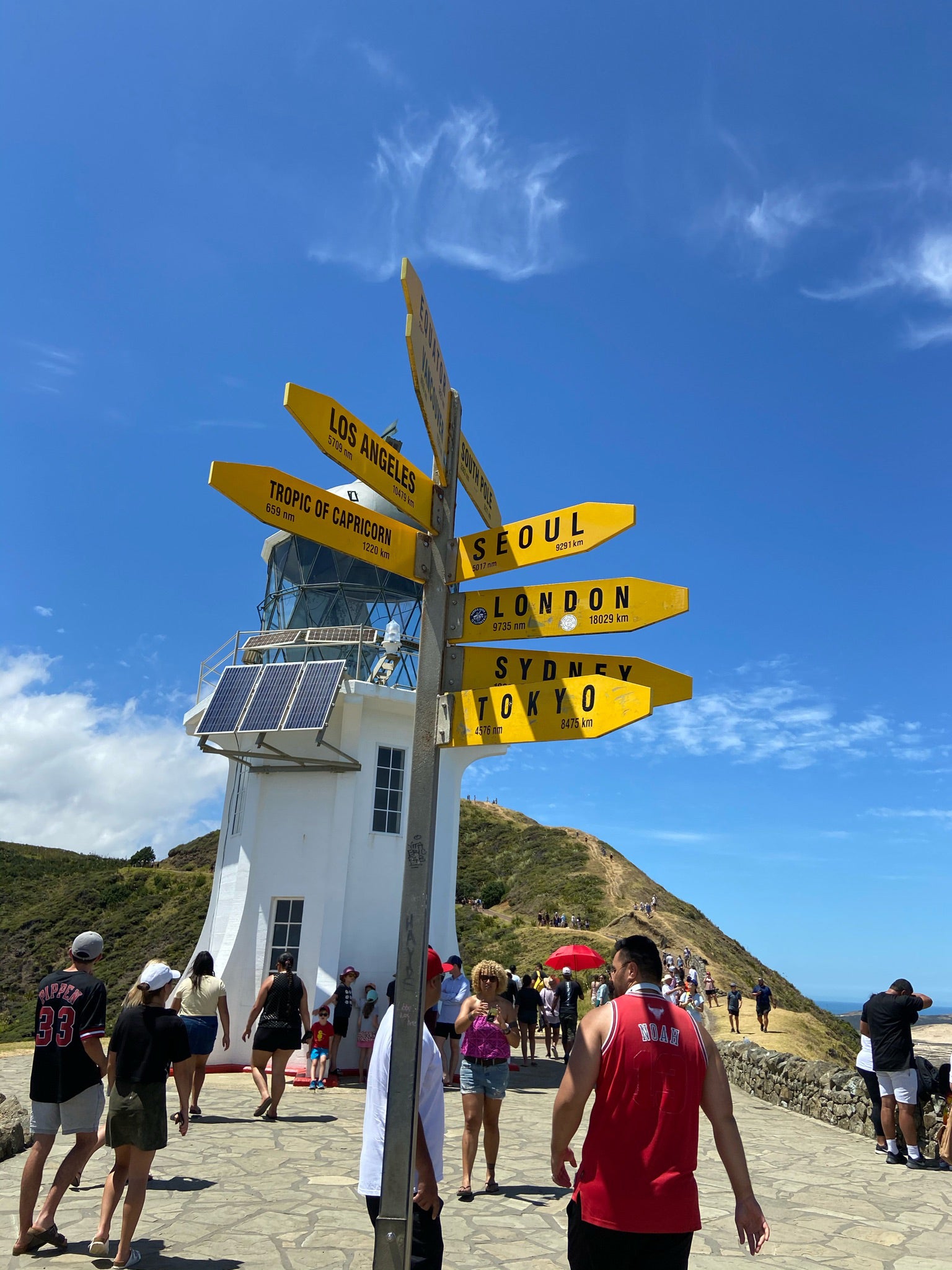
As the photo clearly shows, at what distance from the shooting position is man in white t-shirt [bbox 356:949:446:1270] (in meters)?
3.62

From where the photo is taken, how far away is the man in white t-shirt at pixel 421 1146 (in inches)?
143

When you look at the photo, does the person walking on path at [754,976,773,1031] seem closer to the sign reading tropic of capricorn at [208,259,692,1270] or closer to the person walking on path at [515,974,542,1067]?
the person walking on path at [515,974,542,1067]

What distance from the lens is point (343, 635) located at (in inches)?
564

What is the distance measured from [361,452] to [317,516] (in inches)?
13.6

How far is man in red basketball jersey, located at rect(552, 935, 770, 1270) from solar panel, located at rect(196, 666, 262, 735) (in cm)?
1050

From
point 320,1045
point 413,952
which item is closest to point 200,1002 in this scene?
point 320,1045

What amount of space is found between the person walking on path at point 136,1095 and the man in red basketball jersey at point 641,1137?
286cm

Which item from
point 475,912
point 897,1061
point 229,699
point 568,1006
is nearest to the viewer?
point 897,1061

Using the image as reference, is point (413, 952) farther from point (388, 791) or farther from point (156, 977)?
point (388, 791)

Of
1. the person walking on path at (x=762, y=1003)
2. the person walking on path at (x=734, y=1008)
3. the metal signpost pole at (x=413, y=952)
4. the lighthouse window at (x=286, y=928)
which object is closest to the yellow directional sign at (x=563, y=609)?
the metal signpost pole at (x=413, y=952)

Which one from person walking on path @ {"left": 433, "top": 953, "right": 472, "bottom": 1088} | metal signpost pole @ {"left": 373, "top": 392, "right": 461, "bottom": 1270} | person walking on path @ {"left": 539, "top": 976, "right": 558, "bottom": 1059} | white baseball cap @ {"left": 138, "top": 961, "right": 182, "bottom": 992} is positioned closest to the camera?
metal signpost pole @ {"left": 373, "top": 392, "right": 461, "bottom": 1270}

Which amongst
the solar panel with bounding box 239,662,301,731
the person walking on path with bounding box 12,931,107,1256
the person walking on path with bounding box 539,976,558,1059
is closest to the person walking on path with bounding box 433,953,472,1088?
the solar panel with bounding box 239,662,301,731

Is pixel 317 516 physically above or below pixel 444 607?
above

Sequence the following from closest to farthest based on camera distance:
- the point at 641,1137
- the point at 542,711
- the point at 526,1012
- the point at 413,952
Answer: the point at 641,1137
the point at 413,952
the point at 542,711
the point at 526,1012
